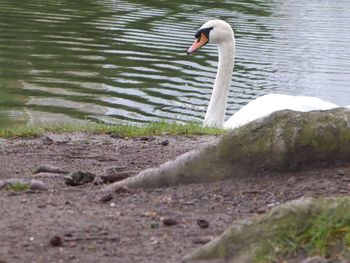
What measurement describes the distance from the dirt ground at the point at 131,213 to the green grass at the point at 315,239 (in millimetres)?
501

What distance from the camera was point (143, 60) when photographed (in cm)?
1973

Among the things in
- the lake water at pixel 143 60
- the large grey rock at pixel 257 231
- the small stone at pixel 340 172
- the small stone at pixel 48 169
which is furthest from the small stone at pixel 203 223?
the lake water at pixel 143 60

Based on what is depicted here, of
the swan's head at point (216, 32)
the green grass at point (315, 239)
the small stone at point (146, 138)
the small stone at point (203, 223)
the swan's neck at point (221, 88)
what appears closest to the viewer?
the green grass at point (315, 239)

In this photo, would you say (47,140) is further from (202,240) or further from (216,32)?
(216,32)

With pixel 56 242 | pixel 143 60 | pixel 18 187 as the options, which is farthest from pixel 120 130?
pixel 143 60

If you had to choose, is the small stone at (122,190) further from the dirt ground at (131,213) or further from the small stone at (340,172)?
the small stone at (340,172)

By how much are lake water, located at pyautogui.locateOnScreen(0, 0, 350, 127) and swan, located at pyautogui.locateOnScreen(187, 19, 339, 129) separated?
1.46 m

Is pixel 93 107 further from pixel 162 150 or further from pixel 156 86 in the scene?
pixel 162 150

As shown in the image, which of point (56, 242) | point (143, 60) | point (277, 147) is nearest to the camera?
point (56, 242)

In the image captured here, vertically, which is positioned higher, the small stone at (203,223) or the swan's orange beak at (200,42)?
the small stone at (203,223)

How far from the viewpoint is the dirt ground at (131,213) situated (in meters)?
4.62

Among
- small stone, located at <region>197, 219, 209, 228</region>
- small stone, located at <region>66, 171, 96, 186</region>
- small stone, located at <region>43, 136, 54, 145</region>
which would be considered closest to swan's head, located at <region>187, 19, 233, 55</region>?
small stone, located at <region>43, 136, 54, 145</region>

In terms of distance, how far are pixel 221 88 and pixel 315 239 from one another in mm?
9063

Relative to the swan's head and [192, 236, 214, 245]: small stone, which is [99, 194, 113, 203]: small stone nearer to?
[192, 236, 214, 245]: small stone
